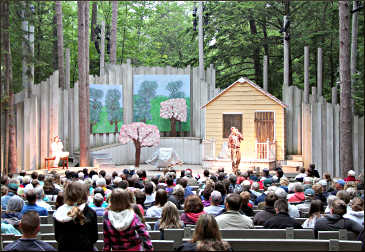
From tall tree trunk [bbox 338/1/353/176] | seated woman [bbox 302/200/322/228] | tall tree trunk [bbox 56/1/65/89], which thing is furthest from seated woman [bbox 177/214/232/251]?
tall tree trunk [bbox 56/1/65/89]

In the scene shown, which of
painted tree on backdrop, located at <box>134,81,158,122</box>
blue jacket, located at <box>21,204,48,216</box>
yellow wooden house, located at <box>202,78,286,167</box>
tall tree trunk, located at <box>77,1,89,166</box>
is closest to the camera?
blue jacket, located at <box>21,204,48,216</box>

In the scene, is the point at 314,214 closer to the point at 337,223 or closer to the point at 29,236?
the point at 337,223

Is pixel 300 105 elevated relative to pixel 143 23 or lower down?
lower down

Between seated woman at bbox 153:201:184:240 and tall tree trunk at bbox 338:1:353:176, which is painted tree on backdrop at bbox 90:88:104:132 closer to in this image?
tall tree trunk at bbox 338:1:353:176

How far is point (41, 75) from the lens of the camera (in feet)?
77.8

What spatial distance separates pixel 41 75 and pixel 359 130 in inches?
560

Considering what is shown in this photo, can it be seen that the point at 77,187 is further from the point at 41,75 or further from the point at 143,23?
the point at 143,23

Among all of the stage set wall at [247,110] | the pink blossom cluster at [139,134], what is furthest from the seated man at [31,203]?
the stage set wall at [247,110]

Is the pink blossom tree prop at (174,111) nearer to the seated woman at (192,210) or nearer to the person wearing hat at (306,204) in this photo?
the person wearing hat at (306,204)

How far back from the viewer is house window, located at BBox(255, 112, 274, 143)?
20.0m

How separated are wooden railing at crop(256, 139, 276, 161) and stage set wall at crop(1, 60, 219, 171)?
3.55 meters

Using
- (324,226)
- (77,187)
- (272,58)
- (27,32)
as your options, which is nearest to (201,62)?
(272,58)

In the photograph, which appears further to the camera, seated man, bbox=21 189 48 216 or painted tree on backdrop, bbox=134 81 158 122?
painted tree on backdrop, bbox=134 81 158 122

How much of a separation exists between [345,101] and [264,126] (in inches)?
226
